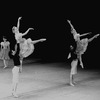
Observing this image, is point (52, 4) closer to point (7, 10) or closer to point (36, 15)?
point (36, 15)

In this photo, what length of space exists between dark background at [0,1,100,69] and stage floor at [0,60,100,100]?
19.9 feet

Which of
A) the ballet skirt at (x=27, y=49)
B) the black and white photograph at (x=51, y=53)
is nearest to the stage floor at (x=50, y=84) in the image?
the black and white photograph at (x=51, y=53)

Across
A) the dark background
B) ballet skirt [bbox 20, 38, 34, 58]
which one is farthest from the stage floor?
the dark background

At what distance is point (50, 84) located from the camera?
11406 mm

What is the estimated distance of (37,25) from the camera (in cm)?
2388

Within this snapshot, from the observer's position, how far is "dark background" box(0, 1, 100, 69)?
2094cm

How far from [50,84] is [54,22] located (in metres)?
12.2

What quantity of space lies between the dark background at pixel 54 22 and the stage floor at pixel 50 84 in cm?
607

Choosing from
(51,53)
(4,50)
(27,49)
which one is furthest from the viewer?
(51,53)

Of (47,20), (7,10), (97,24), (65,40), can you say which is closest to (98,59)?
(97,24)

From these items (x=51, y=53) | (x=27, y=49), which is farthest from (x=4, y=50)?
(x=51, y=53)

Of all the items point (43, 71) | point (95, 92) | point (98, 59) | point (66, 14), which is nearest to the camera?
point (95, 92)

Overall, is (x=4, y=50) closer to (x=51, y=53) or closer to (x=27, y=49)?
(x=27, y=49)

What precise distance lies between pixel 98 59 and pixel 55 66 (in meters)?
4.75
